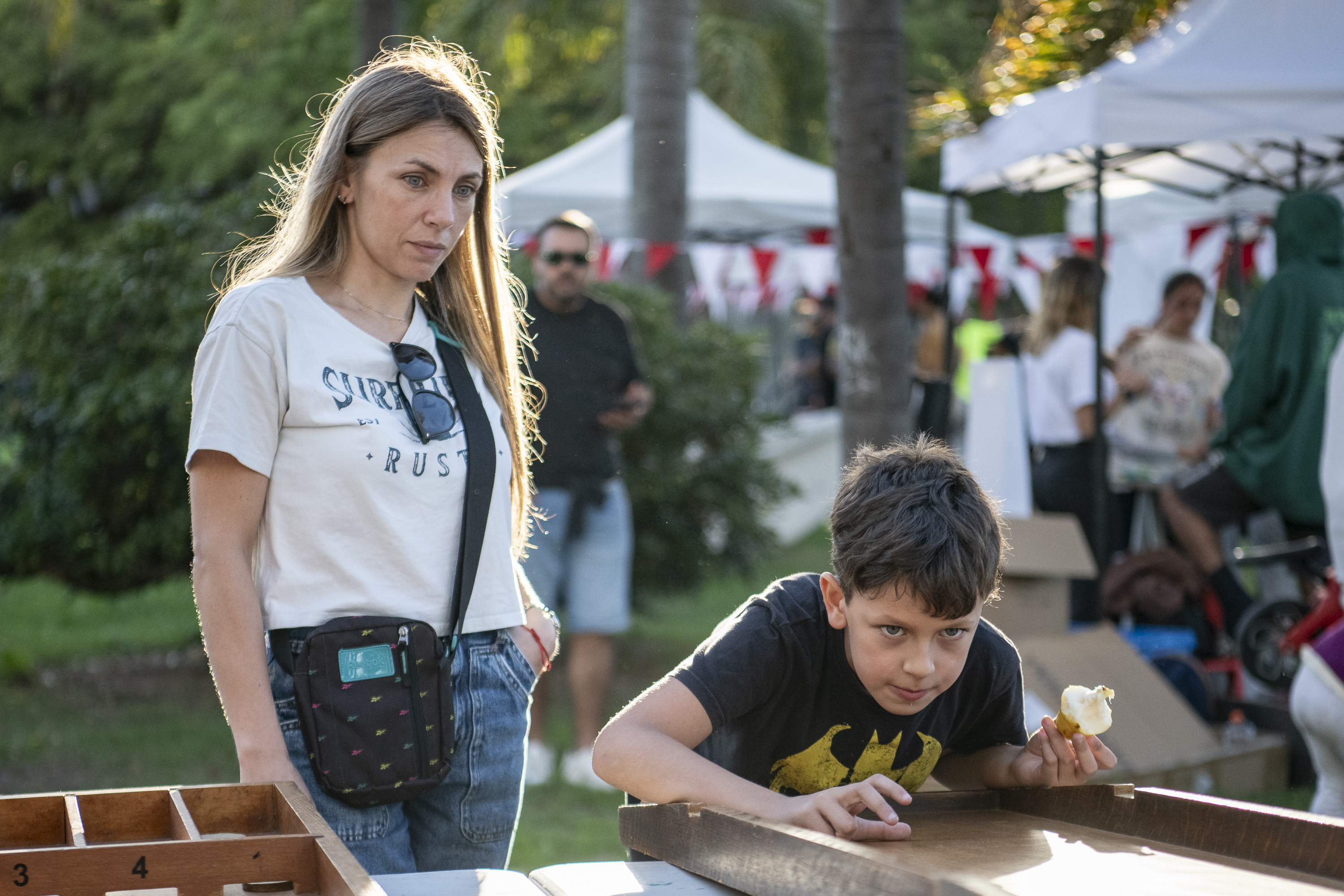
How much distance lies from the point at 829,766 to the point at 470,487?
26.7 inches

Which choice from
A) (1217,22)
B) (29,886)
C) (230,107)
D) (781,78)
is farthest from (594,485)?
(781,78)

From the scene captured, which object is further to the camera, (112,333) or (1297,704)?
(112,333)

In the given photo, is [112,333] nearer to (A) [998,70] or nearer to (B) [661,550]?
(B) [661,550]

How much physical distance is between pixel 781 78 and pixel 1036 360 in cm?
1843

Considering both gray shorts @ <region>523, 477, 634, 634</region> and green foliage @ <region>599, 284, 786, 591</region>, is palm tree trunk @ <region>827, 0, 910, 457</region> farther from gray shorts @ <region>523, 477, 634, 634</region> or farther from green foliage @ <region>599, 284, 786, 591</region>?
green foliage @ <region>599, 284, 786, 591</region>

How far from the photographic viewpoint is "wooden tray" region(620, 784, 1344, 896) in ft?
4.62

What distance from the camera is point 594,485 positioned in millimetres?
5629

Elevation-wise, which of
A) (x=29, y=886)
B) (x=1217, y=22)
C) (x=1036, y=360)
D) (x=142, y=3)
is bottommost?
(x=29, y=886)

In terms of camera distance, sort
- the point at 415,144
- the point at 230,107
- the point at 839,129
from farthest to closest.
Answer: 1. the point at 230,107
2. the point at 839,129
3. the point at 415,144

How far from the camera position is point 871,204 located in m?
5.22

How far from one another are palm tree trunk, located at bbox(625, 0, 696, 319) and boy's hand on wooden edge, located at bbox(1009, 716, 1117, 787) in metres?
7.83

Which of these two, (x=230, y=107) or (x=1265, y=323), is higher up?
(x=230, y=107)

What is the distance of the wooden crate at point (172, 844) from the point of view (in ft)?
4.54

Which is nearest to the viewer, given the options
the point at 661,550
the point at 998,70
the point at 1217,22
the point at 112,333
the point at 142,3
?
the point at 1217,22
